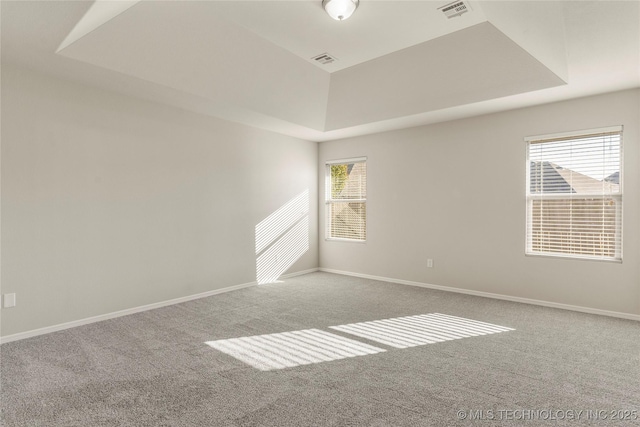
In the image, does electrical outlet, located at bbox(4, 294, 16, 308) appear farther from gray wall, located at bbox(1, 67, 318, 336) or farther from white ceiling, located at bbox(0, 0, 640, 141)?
white ceiling, located at bbox(0, 0, 640, 141)

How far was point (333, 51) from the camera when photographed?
384cm

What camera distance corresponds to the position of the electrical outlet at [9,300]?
122 inches

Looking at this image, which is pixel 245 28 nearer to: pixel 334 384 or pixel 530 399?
pixel 334 384

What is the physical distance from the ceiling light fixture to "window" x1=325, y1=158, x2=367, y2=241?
3101mm

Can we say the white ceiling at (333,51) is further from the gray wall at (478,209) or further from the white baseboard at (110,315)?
the white baseboard at (110,315)

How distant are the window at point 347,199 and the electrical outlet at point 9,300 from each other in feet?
14.6

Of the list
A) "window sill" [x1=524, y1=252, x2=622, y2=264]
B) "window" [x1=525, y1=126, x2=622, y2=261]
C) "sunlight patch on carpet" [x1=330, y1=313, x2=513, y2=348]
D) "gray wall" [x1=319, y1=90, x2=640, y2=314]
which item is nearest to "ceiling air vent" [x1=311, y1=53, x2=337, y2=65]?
"gray wall" [x1=319, y1=90, x2=640, y2=314]

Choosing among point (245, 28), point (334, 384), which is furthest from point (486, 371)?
point (245, 28)

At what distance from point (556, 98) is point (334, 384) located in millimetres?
3966

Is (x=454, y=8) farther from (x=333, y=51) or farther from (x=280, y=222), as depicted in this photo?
(x=280, y=222)

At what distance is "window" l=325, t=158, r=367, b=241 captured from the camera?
607 centimetres

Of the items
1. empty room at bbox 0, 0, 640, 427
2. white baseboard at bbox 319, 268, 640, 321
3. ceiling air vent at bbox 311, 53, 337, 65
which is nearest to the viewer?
empty room at bbox 0, 0, 640, 427

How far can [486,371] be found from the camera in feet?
8.34

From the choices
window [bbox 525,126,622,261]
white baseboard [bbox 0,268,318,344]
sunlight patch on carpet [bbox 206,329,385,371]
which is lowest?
sunlight patch on carpet [bbox 206,329,385,371]
